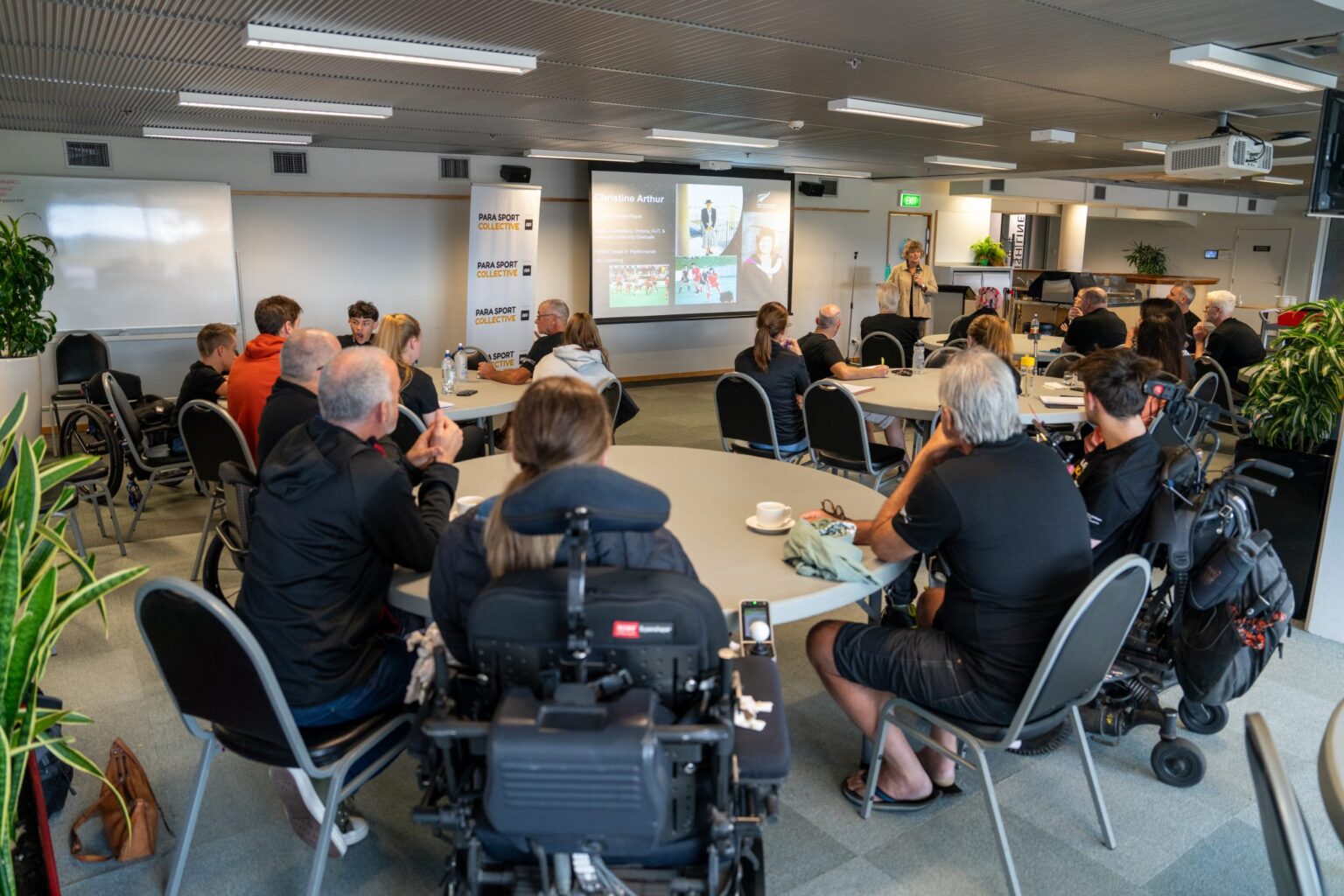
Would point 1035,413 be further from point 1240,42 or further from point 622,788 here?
point 622,788

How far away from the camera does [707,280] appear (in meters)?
11.1

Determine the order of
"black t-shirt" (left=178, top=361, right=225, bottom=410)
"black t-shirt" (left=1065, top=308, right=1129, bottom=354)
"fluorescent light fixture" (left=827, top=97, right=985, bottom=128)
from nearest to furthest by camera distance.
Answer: "black t-shirt" (left=178, top=361, right=225, bottom=410)
"fluorescent light fixture" (left=827, top=97, right=985, bottom=128)
"black t-shirt" (left=1065, top=308, right=1129, bottom=354)

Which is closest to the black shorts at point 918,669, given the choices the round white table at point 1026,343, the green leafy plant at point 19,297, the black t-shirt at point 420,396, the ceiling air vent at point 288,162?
the black t-shirt at point 420,396

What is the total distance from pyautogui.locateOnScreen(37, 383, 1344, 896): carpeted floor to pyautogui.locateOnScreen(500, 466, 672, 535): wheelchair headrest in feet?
3.77

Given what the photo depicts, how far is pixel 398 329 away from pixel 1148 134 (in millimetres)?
6685

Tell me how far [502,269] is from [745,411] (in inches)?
197

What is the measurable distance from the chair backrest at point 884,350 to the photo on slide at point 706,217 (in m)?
4.26

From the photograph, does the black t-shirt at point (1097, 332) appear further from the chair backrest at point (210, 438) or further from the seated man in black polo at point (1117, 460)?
the chair backrest at point (210, 438)

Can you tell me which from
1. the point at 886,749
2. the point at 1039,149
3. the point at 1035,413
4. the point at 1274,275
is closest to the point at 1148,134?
the point at 1039,149

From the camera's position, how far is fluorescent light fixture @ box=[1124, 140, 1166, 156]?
8.20 meters

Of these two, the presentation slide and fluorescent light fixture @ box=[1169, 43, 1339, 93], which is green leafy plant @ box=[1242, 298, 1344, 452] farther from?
the presentation slide

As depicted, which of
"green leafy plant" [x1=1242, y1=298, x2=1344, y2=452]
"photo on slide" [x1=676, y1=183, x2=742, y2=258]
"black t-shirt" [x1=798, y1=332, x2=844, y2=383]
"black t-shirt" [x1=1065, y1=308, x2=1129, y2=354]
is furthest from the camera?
"photo on slide" [x1=676, y1=183, x2=742, y2=258]

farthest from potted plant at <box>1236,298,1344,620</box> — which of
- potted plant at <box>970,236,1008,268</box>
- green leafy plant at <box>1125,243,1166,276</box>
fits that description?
green leafy plant at <box>1125,243,1166,276</box>

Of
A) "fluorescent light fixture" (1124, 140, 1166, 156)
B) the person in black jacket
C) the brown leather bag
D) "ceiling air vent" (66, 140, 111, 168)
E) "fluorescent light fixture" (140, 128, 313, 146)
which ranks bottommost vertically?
the brown leather bag
